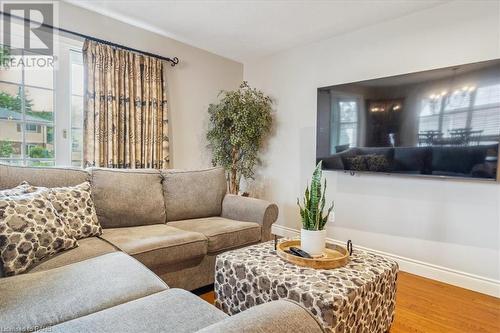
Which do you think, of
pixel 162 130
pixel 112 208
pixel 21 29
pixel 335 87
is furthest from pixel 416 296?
pixel 21 29

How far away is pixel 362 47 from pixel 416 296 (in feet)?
7.48

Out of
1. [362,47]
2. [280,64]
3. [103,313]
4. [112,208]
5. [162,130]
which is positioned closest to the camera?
[103,313]

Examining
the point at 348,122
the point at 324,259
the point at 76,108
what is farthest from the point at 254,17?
the point at 324,259

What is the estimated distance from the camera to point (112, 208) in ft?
6.90

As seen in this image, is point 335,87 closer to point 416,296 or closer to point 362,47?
point 362,47

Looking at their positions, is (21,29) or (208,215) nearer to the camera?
(21,29)

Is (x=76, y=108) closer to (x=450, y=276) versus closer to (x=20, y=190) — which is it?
(x=20, y=190)

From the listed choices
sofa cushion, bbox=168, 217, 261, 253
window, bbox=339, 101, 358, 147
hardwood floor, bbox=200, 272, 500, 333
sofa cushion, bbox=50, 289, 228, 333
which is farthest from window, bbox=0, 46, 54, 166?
window, bbox=339, 101, 358, 147

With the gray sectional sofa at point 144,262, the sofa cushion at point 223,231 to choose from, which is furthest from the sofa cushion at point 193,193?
the sofa cushion at point 223,231

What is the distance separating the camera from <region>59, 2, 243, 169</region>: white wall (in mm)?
2951

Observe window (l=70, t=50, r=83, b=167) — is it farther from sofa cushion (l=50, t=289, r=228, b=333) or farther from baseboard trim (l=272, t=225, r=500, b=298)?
baseboard trim (l=272, t=225, r=500, b=298)

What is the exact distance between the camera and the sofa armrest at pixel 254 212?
7.89 ft

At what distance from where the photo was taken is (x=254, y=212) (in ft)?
8.01
